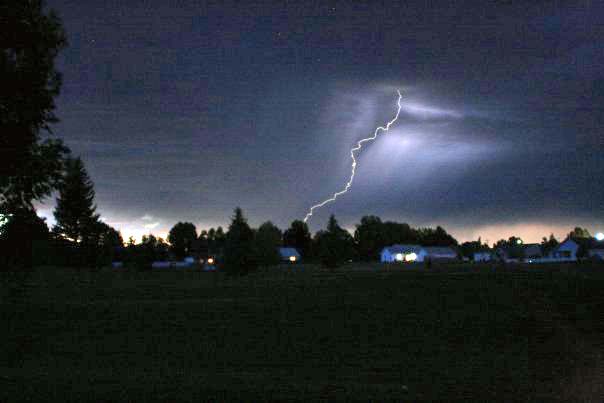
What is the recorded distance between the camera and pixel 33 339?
14172mm

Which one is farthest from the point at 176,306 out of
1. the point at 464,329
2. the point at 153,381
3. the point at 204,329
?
the point at 153,381

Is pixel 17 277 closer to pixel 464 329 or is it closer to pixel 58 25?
pixel 58 25

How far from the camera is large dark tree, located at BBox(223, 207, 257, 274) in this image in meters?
52.7

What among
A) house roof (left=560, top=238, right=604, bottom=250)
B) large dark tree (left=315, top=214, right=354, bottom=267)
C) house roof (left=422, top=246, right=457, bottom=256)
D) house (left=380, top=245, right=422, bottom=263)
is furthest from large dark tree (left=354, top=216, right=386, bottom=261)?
large dark tree (left=315, top=214, right=354, bottom=267)

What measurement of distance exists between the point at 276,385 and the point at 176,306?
15.1 meters

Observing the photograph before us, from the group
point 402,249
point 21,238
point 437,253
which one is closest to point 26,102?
point 21,238

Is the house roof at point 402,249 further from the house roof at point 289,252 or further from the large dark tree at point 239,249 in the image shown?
the large dark tree at point 239,249

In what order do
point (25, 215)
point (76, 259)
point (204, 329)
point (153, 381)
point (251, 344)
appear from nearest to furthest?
point (25, 215)
point (153, 381)
point (251, 344)
point (204, 329)
point (76, 259)

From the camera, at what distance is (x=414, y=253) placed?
513ft

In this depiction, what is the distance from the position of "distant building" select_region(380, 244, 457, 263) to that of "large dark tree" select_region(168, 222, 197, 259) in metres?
56.4

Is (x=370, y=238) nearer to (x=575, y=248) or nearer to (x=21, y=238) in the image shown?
(x=575, y=248)

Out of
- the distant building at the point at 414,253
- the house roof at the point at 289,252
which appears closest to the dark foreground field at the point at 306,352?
the house roof at the point at 289,252

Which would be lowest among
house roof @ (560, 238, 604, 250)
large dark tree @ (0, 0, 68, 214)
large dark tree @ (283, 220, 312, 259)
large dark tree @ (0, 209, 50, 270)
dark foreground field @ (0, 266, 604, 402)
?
dark foreground field @ (0, 266, 604, 402)

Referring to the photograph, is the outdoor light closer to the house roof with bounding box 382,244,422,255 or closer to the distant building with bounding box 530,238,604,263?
the house roof with bounding box 382,244,422,255
